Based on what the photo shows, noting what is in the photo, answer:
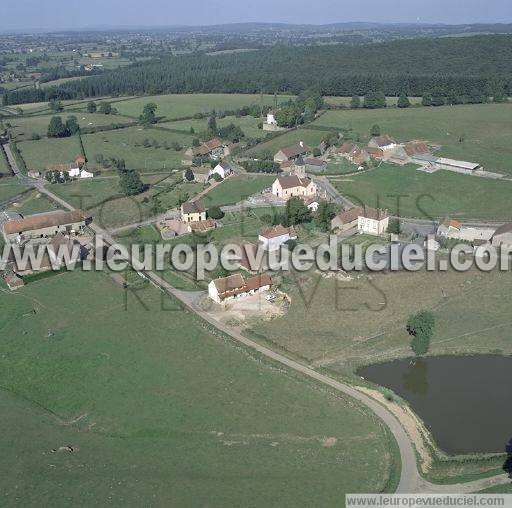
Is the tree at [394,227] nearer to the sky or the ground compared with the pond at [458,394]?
nearer to the sky

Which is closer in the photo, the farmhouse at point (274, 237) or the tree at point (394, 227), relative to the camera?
the farmhouse at point (274, 237)

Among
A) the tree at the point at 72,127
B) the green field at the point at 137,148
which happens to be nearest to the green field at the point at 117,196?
the green field at the point at 137,148

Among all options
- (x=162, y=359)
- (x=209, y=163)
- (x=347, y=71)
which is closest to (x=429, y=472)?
(x=162, y=359)

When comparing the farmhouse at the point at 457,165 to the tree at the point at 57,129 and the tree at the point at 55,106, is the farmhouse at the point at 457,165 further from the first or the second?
the tree at the point at 55,106

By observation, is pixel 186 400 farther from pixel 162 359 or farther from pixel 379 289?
pixel 379 289

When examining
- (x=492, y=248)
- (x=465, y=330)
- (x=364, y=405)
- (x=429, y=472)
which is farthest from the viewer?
(x=492, y=248)

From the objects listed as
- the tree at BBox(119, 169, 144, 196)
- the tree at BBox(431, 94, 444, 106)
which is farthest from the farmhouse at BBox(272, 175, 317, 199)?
the tree at BBox(431, 94, 444, 106)

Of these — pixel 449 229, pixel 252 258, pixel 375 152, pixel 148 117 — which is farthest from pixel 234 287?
pixel 148 117
